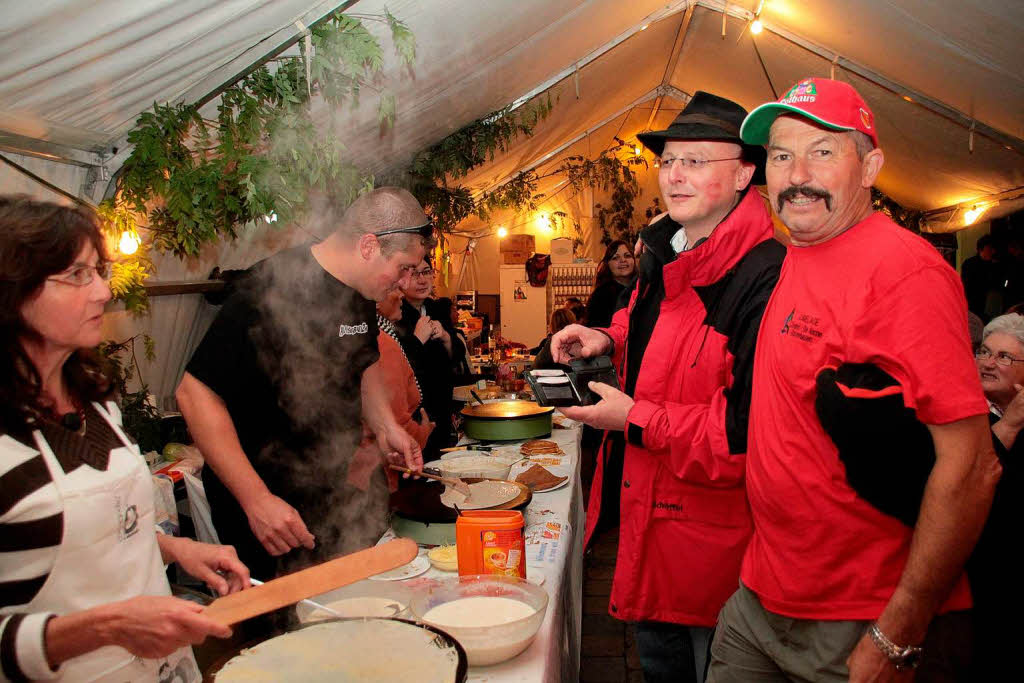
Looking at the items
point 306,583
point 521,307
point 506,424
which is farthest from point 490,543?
point 521,307

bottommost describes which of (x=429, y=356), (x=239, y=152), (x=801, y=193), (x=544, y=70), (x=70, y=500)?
(x=70, y=500)

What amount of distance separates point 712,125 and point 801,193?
61cm

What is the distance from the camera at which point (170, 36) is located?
9.46ft

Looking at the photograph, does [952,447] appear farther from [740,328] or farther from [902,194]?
[902,194]

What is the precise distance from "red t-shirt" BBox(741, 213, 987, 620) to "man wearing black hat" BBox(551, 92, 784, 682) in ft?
0.86

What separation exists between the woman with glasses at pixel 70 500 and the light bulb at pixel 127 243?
2.31m

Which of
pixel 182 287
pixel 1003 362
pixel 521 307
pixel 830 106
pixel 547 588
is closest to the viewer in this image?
pixel 830 106

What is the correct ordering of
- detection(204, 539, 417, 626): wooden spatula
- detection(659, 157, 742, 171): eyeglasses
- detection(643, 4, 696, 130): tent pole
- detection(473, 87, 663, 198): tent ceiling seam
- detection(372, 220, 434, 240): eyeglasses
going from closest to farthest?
1. detection(204, 539, 417, 626): wooden spatula
2. detection(659, 157, 742, 171): eyeglasses
3. detection(372, 220, 434, 240): eyeglasses
4. detection(643, 4, 696, 130): tent pole
5. detection(473, 87, 663, 198): tent ceiling seam

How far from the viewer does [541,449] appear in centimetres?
351

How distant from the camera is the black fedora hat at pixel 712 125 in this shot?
2152mm

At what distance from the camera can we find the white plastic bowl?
147cm

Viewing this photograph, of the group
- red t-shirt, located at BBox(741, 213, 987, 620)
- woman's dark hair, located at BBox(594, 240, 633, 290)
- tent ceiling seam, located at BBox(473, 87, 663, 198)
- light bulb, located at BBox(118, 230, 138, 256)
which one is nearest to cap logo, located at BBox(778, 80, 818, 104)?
red t-shirt, located at BBox(741, 213, 987, 620)

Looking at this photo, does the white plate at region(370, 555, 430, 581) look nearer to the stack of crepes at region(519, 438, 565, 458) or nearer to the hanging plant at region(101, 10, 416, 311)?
the stack of crepes at region(519, 438, 565, 458)

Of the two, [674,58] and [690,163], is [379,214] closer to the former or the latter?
[690,163]
